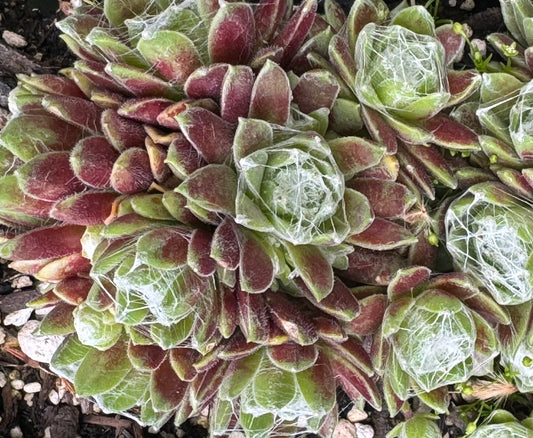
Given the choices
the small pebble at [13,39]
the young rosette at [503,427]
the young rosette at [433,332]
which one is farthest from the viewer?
the small pebble at [13,39]

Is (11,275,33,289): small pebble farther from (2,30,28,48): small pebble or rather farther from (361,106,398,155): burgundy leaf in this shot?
(361,106,398,155): burgundy leaf

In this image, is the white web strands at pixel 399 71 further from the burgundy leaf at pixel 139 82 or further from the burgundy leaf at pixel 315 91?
the burgundy leaf at pixel 139 82

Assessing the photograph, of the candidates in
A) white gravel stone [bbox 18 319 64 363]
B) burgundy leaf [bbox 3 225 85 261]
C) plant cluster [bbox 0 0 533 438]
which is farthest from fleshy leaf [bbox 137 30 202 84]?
white gravel stone [bbox 18 319 64 363]

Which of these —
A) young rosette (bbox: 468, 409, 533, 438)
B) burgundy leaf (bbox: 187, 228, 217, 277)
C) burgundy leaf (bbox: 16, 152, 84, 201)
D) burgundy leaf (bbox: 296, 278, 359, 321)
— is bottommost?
young rosette (bbox: 468, 409, 533, 438)

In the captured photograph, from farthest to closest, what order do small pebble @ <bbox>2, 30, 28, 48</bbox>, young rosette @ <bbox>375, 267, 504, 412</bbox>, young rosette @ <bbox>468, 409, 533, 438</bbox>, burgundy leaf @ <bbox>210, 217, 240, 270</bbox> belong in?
small pebble @ <bbox>2, 30, 28, 48</bbox>
young rosette @ <bbox>468, 409, 533, 438</bbox>
young rosette @ <bbox>375, 267, 504, 412</bbox>
burgundy leaf @ <bbox>210, 217, 240, 270</bbox>

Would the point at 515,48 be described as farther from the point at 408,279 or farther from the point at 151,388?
the point at 151,388

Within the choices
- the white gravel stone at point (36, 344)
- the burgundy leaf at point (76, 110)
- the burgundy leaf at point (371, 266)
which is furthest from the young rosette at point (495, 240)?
the white gravel stone at point (36, 344)
